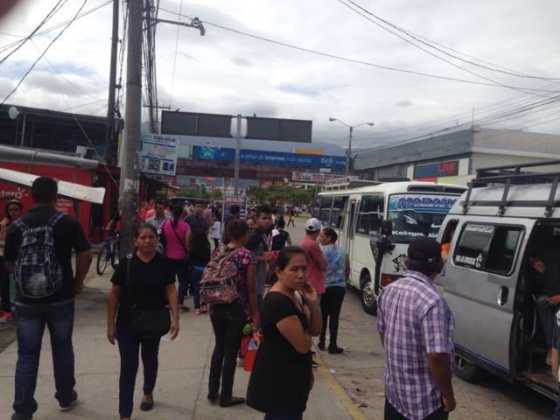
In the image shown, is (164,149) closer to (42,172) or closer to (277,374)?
(42,172)

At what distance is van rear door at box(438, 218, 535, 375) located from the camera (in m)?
4.85

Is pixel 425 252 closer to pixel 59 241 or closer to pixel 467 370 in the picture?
pixel 59 241

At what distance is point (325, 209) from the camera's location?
1475 cm

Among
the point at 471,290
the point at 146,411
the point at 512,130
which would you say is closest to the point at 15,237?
the point at 146,411

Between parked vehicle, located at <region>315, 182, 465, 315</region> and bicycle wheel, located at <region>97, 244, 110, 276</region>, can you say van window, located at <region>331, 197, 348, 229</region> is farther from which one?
bicycle wheel, located at <region>97, 244, 110, 276</region>

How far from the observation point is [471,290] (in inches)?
214

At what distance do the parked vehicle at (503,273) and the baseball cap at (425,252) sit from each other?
2.22 m

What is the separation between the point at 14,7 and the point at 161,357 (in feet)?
16.2

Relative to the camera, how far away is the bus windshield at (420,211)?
899cm

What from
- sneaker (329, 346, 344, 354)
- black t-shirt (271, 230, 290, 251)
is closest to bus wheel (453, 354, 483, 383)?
sneaker (329, 346, 344, 354)

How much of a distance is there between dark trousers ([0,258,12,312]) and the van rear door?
5.70m

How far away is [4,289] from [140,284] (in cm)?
418

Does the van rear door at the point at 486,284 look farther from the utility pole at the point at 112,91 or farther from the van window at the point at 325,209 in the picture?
the utility pole at the point at 112,91

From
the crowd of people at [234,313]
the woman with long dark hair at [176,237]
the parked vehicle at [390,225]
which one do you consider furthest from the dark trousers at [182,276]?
the parked vehicle at [390,225]
